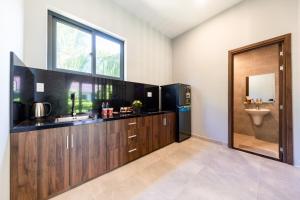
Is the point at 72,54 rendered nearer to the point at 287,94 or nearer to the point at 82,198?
the point at 82,198

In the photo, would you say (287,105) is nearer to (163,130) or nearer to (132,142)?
(163,130)

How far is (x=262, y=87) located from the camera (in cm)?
351

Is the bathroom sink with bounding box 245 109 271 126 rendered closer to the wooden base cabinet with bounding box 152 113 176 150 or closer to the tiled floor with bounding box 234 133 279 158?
the tiled floor with bounding box 234 133 279 158

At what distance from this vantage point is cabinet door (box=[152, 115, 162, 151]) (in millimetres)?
2705

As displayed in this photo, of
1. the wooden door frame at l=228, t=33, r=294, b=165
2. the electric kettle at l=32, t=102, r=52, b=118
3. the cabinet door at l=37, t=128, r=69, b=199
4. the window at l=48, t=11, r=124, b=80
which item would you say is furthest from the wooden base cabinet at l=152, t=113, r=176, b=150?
the wooden door frame at l=228, t=33, r=294, b=165

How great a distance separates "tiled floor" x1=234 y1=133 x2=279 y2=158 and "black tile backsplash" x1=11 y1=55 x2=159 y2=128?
2.74 metres

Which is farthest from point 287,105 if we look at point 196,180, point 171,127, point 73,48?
point 73,48

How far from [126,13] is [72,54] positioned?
1.55 metres

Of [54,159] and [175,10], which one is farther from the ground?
[175,10]

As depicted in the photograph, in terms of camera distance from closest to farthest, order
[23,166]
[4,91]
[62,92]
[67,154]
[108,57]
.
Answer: [4,91], [23,166], [67,154], [62,92], [108,57]

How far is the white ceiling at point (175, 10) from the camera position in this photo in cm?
277

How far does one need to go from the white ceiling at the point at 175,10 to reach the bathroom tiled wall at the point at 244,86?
1322mm

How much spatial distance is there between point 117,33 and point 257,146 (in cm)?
392

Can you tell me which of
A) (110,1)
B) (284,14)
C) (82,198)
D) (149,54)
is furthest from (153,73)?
(82,198)
